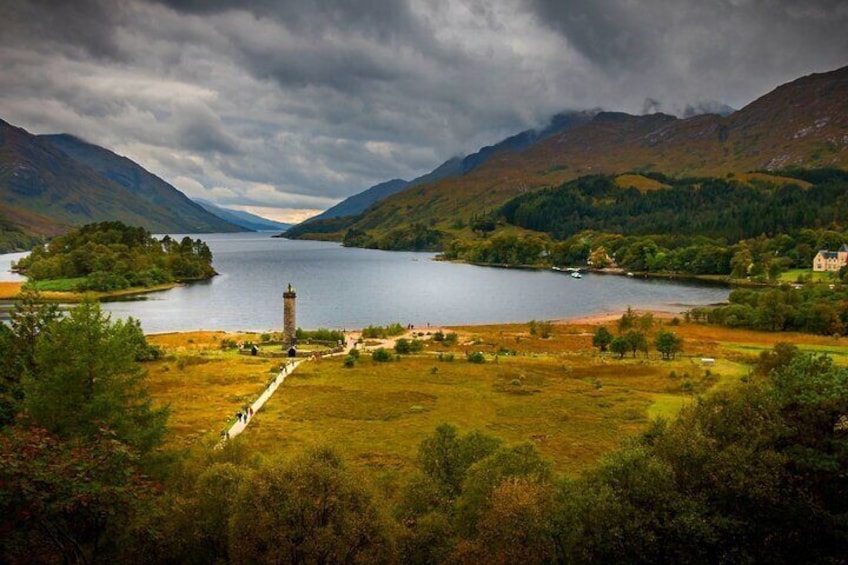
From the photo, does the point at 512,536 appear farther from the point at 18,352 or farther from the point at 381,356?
the point at 381,356

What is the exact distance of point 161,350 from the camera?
88.6m

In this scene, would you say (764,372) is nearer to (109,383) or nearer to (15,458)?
(109,383)

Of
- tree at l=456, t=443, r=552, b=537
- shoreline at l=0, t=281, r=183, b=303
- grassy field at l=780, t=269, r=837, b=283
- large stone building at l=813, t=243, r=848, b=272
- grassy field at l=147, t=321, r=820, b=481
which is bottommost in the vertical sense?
grassy field at l=147, t=321, r=820, b=481

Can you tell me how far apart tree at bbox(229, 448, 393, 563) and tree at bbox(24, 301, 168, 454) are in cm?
1043

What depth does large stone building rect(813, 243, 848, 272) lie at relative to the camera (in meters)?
184

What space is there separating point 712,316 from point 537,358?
54248 mm

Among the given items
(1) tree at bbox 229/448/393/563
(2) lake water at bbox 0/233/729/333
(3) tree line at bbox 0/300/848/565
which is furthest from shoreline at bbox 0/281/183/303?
(1) tree at bbox 229/448/393/563

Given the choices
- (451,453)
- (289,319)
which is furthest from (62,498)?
(289,319)

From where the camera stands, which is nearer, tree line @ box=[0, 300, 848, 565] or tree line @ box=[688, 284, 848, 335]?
tree line @ box=[0, 300, 848, 565]

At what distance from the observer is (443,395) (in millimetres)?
66938

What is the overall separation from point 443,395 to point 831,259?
174 m

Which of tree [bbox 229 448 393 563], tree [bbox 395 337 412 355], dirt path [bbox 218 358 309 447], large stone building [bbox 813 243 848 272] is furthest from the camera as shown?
large stone building [bbox 813 243 848 272]

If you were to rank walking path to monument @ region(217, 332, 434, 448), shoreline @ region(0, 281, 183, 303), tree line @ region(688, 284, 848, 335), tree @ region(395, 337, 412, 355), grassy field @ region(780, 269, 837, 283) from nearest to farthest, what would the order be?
1. walking path to monument @ region(217, 332, 434, 448)
2. tree @ region(395, 337, 412, 355)
3. tree line @ region(688, 284, 848, 335)
4. shoreline @ region(0, 281, 183, 303)
5. grassy field @ region(780, 269, 837, 283)

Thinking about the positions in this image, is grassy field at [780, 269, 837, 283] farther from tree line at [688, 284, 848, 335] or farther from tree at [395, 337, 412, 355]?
tree at [395, 337, 412, 355]
